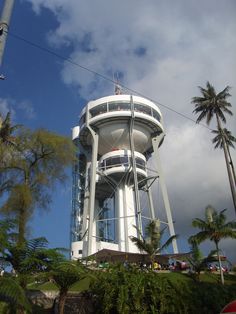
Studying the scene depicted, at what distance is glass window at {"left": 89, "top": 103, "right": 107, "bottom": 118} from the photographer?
61688 mm

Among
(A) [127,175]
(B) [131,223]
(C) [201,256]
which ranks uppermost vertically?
(A) [127,175]

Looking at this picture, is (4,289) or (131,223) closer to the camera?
(4,289)

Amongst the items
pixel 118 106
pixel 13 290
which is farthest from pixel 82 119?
pixel 13 290

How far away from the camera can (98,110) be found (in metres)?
62.5

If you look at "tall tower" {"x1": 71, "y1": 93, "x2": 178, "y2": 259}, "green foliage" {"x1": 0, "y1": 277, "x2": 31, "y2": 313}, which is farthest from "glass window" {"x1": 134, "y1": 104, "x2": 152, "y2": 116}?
"green foliage" {"x1": 0, "y1": 277, "x2": 31, "y2": 313}

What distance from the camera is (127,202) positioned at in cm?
6212

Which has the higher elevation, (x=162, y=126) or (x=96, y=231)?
(x=162, y=126)

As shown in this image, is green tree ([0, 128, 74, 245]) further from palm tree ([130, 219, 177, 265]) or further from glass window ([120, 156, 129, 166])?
glass window ([120, 156, 129, 166])

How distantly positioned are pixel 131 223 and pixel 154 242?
2138 cm

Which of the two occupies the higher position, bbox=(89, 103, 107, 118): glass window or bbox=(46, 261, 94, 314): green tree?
bbox=(89, 103, 107, 118): glass window

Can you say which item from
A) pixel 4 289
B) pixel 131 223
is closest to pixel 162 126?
pixel 131 223

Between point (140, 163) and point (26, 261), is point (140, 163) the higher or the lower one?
the higher one

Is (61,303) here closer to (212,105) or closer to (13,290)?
(13,290)

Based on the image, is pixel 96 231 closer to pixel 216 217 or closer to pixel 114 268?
pixel 216 217
